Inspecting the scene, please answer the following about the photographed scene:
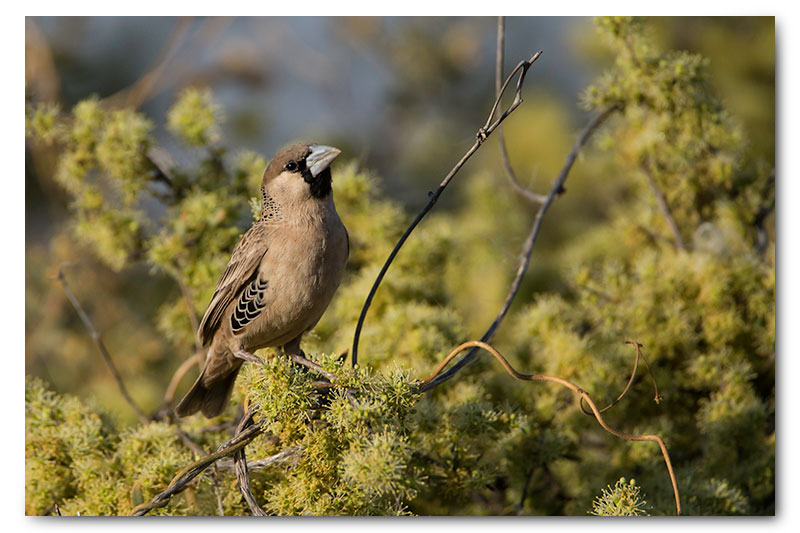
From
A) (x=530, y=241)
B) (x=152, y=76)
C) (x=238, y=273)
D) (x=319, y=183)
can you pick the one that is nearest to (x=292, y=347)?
(x=238, y=273)

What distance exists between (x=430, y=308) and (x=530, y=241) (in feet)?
1.10

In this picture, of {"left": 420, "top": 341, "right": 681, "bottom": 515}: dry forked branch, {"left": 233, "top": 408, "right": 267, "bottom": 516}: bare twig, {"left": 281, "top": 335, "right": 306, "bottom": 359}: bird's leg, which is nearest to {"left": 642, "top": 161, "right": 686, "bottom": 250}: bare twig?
{"left": 420, "top": 341, "right": 681, "bottom": 515}: dry forked branch

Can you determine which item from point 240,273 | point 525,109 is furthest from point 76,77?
point 525,109

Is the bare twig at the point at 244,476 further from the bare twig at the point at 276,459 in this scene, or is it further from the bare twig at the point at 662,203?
the bare twig at the point at 662,203

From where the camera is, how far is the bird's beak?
151cm

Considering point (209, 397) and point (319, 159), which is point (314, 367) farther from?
point (209, 397)

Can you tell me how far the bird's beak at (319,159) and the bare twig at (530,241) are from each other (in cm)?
44

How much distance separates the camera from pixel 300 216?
5.04 feet

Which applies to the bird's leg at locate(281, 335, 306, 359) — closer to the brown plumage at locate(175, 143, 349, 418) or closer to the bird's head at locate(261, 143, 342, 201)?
the brown plumage at locate(175, 143, 349, 418)

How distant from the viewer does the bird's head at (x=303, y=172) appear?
5.00 feet

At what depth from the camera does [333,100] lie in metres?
2.68

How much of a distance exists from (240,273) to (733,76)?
6.34 ft

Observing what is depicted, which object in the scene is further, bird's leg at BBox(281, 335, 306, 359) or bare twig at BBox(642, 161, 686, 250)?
bare twig at BBox(642, 161, 686, 250)

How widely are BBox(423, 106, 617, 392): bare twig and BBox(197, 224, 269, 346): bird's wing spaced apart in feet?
1.50
